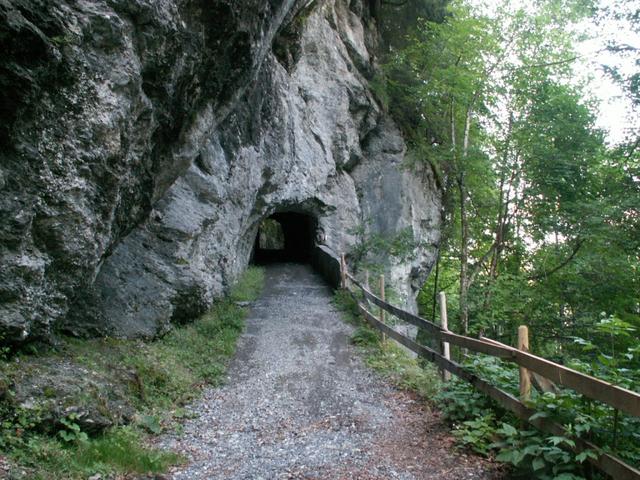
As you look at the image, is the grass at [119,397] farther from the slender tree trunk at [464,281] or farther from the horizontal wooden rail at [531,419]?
the slender tree trunk at [464,281]

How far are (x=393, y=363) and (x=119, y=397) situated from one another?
459 cm

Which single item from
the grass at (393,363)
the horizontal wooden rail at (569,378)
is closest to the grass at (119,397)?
the grass at (393,363)

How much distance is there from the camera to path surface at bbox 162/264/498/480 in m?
4.51

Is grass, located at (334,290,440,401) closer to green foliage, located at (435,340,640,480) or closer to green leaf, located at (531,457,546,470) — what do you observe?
green foliage, located at (435,340,640,480)

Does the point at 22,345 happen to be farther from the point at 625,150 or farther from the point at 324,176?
the point at 625,150

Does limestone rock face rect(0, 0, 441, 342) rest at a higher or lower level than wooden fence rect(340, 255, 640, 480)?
higher

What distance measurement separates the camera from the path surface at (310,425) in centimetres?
451

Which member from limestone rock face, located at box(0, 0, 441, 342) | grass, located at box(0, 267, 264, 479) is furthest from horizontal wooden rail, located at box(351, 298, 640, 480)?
limestone rock face, located at box(0, 0, 441, 342)

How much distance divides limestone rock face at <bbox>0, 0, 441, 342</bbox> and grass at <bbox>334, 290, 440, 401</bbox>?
3.56 m

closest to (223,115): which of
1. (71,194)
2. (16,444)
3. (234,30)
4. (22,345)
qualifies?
(234,30)

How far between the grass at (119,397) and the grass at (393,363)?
2.72 metres

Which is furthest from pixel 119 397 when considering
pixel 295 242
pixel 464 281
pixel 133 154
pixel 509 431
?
pixel 295 242

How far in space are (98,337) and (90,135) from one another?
131 inches

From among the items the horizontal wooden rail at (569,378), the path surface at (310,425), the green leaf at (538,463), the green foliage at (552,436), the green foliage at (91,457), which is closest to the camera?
the horizontal wooden rail at (569,378)
